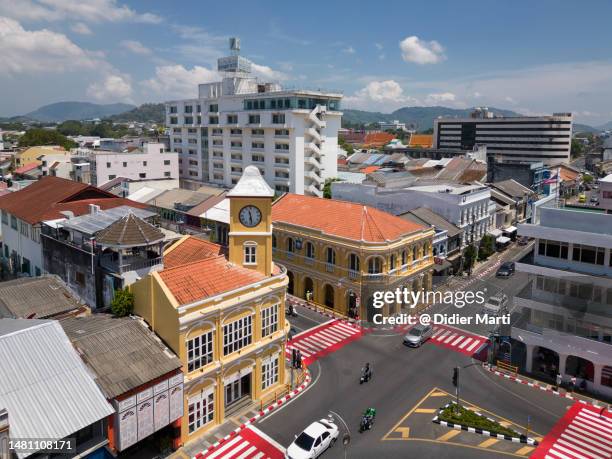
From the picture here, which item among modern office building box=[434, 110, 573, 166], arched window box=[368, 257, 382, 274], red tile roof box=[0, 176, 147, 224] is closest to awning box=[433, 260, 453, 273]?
arched window box=[368, 257, 382, 274]

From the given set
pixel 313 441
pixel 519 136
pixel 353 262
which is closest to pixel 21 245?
pixel 353 262

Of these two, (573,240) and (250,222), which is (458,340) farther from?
(250,222)

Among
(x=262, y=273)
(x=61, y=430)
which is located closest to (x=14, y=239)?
(x=262, y=273)

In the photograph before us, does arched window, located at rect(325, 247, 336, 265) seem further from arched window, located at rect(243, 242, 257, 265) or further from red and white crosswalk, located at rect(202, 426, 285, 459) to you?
red and white crosswalk, located at rect(202, 426, 285, 459)

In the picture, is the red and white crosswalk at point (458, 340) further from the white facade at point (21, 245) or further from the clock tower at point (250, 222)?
the white facade at point (21, 245)

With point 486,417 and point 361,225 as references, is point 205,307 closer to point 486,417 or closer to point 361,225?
point 486,417
